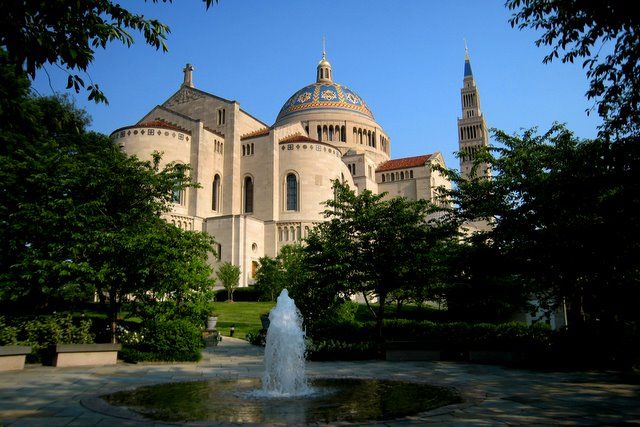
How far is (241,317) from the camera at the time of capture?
30312mm

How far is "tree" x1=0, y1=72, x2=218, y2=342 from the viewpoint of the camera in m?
14.4

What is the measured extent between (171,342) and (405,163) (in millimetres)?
60654

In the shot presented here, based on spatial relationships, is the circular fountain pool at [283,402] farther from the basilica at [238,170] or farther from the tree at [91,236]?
the basilica at [238,170]

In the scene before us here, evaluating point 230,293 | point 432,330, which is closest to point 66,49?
point 432,330

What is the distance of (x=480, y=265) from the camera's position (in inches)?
595

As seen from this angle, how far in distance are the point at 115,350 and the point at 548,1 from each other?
13.6m

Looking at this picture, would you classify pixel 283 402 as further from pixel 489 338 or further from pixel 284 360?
pixel 489 338

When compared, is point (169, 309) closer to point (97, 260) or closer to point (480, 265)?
point (97, 260)

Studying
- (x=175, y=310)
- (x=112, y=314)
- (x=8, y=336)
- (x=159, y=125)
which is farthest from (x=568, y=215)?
(x=159, y=125)

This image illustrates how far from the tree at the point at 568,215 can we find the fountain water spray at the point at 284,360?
6807 mm

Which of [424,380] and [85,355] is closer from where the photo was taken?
[424,380]

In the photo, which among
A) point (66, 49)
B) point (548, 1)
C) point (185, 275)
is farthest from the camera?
point (185, 275)

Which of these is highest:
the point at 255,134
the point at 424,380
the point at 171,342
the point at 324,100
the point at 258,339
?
the point at 324,100

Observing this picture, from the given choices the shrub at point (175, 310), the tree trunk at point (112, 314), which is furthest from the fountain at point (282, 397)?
the tree trunk at point (112, 314)
